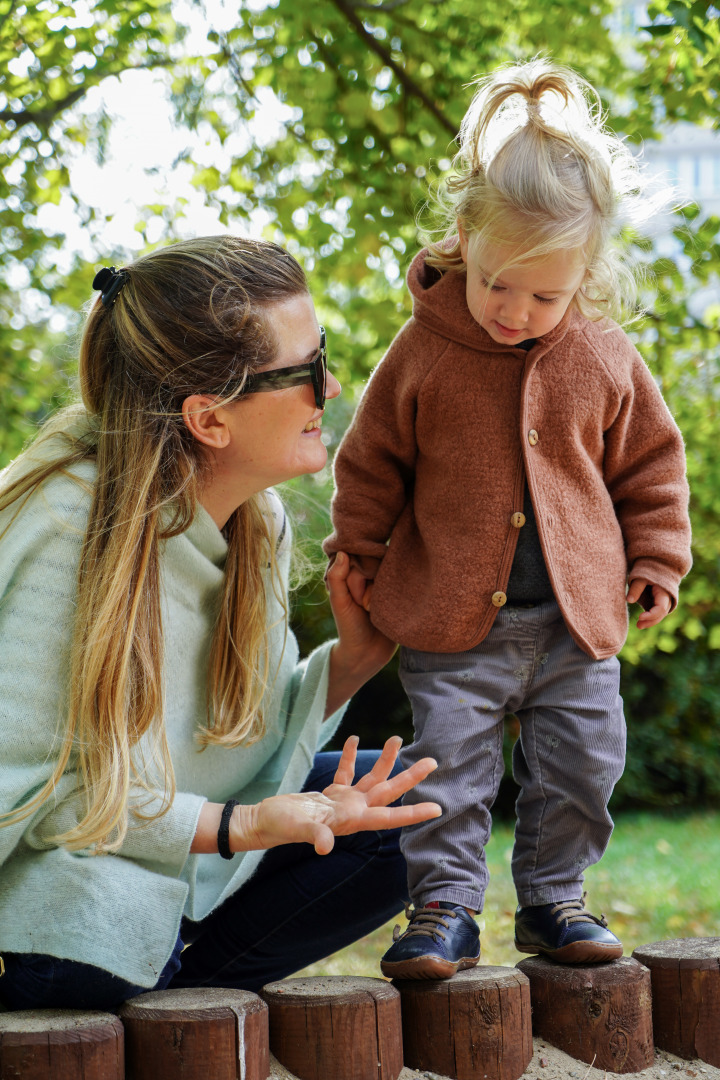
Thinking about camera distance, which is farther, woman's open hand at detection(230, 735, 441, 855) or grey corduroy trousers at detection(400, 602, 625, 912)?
grey corduroy trousers at detection(400, 602, 625, 912)

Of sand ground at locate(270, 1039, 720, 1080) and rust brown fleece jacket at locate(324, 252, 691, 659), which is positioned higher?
rust brown fleece jacket at locate(324, 252, 691, 659)

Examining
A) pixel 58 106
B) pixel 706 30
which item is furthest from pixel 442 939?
pixel 58 106

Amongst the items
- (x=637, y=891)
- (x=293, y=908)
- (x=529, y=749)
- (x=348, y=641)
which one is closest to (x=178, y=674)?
(x=348, y=641)

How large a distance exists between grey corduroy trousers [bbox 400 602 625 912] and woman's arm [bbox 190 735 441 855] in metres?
0.28

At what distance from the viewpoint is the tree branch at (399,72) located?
12.5ft

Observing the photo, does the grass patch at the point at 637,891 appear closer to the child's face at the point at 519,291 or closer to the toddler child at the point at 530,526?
the toddler child at the point at 530,526

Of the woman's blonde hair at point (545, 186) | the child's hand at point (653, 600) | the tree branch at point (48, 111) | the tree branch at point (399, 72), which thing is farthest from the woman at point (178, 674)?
the tree branch at point (48, 111)

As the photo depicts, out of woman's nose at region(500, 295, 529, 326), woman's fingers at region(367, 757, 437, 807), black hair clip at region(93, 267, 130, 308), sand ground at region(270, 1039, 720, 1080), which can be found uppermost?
black hair clip at region(93, 267, 130, 308)

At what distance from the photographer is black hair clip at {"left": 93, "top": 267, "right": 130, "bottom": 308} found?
190cm

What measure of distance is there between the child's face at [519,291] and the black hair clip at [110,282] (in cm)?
64

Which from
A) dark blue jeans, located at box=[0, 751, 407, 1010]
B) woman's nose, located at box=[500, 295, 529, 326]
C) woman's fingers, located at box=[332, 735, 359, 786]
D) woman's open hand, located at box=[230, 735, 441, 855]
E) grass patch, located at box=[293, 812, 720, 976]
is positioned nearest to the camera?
woman's open hand, located at box=[230, 735, 441, 855]

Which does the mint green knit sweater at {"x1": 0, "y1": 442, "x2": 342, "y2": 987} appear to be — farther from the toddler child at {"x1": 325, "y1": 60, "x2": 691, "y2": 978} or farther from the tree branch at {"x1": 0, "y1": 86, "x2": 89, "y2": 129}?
the tree branch at {"x1": 0, "y1": 86, "x2": 89, "y2": 129}

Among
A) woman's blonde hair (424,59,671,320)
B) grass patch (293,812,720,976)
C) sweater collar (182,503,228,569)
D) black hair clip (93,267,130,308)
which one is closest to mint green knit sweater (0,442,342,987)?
sweater collar (182,503,228,569)

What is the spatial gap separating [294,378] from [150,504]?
1.18 ft
